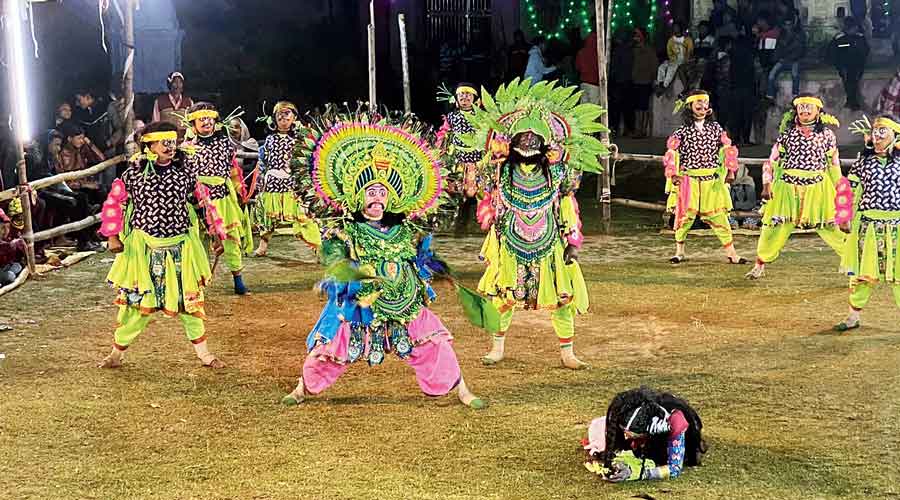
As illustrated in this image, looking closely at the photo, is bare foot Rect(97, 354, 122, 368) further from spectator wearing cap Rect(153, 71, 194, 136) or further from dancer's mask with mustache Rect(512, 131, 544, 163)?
spectator wearing cap Rect(153, 71, 194, 136)

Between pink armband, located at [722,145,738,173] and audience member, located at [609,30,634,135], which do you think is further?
audience member, located at [609,30,634,135]

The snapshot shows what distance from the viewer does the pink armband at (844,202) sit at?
8.05 m

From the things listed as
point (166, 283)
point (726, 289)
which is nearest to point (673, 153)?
point (726, 289)

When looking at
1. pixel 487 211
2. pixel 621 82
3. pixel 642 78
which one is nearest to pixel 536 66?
pixel 621 82

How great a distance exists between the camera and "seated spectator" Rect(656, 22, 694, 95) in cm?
1714

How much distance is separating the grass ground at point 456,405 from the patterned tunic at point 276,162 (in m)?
1.21

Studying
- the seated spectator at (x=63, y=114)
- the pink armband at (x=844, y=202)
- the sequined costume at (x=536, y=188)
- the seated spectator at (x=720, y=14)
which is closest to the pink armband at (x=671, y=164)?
the pink armband at (x=844, y=202)

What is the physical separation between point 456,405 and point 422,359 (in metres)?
0.36

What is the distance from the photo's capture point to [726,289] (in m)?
9.78

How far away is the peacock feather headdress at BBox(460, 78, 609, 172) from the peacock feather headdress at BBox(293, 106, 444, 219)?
810 mm

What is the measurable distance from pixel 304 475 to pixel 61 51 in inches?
531

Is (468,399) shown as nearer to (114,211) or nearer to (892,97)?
(114,211)

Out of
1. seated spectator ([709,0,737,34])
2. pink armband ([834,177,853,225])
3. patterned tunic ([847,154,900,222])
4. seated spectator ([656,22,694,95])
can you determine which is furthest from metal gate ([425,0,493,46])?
patterned tunic ([847,154,900,222])

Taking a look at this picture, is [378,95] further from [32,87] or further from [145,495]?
[145,495]
